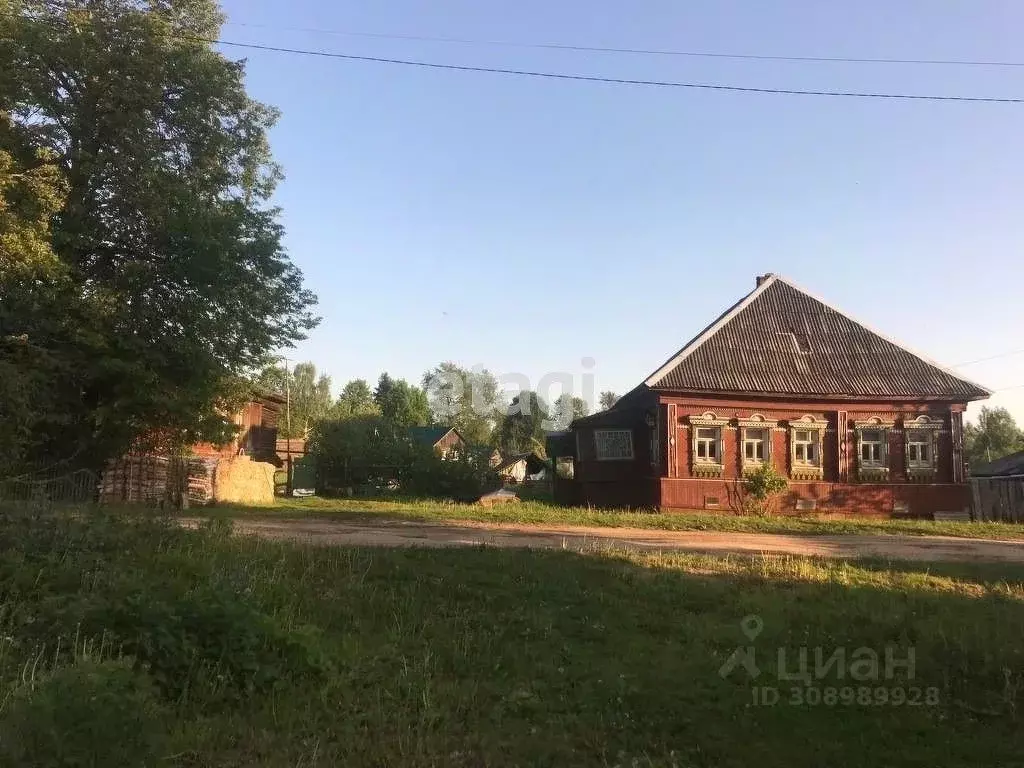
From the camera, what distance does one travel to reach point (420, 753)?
500 centimetres

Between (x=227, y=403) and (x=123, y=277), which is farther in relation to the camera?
(x=227, y=403)

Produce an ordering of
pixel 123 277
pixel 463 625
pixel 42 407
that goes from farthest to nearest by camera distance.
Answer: pixel 123 277 → pixel 42 407 → pixel 463 625

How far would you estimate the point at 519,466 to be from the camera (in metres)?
58.1

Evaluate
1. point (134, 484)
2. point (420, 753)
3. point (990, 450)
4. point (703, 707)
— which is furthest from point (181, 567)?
point (990, 450)

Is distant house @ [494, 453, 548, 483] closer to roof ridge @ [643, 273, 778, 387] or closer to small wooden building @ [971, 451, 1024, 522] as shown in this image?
roof ridge @ [643, 273, 778, 387]

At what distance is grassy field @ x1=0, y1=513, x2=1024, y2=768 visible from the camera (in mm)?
5035

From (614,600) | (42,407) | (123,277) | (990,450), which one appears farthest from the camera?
(990,450)

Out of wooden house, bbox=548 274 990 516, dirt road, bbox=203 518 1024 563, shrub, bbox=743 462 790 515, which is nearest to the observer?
dirt road, bbox=203 518 1024 563

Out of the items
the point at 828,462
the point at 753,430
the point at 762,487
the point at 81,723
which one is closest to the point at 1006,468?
the point at 828,462

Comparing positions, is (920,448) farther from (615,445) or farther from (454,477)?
(454,477)

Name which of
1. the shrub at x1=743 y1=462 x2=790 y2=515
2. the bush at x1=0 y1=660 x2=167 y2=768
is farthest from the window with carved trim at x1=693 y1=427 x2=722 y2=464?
the bush at x1=0 y1=660 x2=167 y2=768

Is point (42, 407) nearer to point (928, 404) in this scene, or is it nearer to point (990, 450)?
point (928, 404)

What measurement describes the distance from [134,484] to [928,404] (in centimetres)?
2502

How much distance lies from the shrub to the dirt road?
619cm
